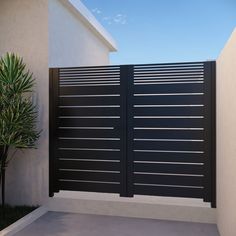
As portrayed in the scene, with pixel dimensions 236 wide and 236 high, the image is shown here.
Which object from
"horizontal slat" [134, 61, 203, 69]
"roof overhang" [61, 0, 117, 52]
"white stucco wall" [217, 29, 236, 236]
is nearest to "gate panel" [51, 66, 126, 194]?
"horizontal slat" [134, 61, 203, 69]

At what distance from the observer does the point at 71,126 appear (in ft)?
13.6

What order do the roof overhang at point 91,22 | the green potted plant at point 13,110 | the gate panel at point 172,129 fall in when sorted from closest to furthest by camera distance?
1. the green potted plant at point 13,110
2. the gate panel at point 172,129
3. the roof overhang at point 91,22

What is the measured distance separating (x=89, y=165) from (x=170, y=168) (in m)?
1.24

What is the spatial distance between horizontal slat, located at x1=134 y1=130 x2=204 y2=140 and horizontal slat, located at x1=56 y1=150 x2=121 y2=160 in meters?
0.46

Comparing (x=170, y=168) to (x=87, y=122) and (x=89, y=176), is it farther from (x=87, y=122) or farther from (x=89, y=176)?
(x=87, y=122)

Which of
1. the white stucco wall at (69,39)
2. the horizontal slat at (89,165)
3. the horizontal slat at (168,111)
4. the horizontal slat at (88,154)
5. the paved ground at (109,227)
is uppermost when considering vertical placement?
the white stucco wall at (69,39)

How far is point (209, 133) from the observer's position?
367cm

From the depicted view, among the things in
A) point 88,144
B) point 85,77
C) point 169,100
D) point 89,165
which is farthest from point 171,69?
point 89,165

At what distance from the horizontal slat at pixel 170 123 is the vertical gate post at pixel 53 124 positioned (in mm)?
1316

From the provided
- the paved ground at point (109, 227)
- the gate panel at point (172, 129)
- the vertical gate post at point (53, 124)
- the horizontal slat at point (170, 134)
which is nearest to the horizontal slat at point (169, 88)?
the gate panel at point (172, 129)

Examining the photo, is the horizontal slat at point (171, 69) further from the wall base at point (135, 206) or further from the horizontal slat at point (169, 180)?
the wall base at point (135, 206)

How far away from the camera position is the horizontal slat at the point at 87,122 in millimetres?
3992

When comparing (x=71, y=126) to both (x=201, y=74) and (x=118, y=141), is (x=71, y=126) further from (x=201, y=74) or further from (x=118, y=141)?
(x=201, y=74)

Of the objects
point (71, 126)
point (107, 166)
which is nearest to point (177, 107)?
point (107, 166)
